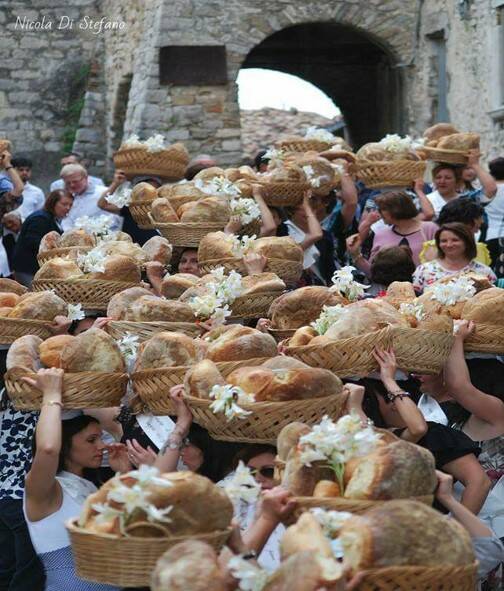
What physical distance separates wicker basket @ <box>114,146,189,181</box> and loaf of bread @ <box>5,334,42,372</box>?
144 inches

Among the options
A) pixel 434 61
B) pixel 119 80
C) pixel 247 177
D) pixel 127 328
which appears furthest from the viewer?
pixel 119 80

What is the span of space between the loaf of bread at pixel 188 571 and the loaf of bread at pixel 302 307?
264 centimetres

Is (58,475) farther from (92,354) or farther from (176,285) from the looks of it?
(176,285)

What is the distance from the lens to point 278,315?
611 cm

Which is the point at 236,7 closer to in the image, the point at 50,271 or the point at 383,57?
the point at 383,57

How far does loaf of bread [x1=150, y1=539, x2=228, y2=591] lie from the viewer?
3.35m

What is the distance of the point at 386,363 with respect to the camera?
17.3ft

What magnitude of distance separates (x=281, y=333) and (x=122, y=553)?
96.0 inches

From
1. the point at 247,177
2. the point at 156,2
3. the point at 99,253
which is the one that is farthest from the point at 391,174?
the point at 156,2

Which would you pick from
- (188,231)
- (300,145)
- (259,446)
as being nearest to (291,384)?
(259,446)

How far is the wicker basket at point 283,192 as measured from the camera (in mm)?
8195

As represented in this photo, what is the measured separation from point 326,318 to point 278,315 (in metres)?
0.62

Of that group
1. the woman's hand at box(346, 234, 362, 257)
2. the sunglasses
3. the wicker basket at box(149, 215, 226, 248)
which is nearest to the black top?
the wicker basket at box(149, 215, 226, 248)

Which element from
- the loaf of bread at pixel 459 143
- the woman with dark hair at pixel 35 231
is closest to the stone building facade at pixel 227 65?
the loaf of bread at pixel 459 143
